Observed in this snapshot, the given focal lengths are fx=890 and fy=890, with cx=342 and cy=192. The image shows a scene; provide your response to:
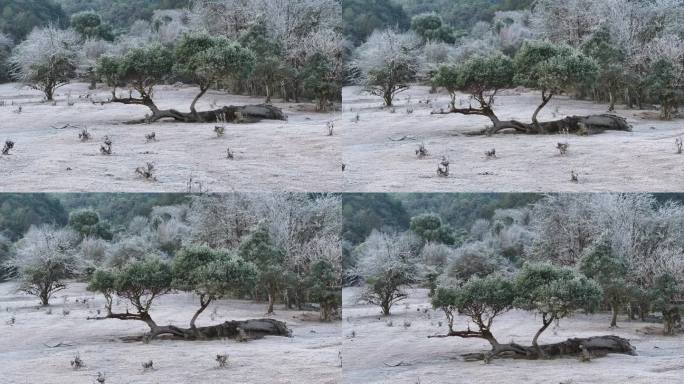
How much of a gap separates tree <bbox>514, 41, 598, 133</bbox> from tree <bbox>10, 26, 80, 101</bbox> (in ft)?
19.7

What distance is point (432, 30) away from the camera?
465 inches

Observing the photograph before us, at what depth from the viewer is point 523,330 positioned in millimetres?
11094

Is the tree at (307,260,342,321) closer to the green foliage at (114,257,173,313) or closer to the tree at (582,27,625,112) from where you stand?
the green foliage at (114,257,173,313)

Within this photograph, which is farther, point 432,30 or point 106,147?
point 432,30

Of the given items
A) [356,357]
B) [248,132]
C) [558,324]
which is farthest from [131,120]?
[558,324]

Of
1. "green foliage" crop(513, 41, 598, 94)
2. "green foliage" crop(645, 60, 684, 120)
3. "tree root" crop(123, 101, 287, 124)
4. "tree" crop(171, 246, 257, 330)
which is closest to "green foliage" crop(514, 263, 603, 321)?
"green foliage" crop(513, 41, 598, 94)

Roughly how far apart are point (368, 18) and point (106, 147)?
12.4ft

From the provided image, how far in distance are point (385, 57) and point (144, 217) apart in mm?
3687

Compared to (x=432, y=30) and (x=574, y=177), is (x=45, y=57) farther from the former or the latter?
(x=574, y=177)

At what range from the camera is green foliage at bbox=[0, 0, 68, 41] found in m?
12.0

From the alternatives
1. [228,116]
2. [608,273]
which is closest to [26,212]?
[228,116]

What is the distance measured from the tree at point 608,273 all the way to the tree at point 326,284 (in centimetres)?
302

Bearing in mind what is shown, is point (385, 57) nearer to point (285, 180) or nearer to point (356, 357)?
point (285, 180)

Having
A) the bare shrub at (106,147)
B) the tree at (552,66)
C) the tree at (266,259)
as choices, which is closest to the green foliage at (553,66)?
the tree at (552,66)
